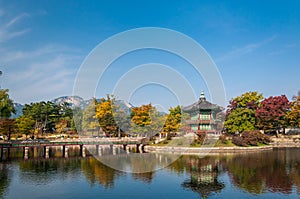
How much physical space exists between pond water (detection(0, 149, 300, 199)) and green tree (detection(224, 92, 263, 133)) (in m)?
18.2

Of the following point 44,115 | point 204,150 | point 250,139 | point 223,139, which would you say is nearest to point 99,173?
point 204,150

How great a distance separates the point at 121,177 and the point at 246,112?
34.7 m

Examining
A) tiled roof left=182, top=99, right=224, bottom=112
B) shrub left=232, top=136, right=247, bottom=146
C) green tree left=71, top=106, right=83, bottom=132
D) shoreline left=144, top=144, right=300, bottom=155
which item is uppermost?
tiled roof left=182, top=99, right=224, bottom=112

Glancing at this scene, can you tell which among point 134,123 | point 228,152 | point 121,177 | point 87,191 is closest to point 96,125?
point 134,123

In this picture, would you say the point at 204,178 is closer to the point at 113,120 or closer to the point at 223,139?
the point at 223,139

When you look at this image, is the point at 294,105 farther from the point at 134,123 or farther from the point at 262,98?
the point at 134,123

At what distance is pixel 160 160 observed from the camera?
36.0 metres

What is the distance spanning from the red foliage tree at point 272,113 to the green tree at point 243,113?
4.48 ft

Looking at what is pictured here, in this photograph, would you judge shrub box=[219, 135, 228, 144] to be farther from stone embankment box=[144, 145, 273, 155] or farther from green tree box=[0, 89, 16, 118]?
green tree box=[0, 89, 16, 118]

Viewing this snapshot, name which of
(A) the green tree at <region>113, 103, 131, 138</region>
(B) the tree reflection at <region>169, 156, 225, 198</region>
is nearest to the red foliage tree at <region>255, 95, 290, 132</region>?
(B) the tree reflection at <region>169, 156, 225, 198</region>

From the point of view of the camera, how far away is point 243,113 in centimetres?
5338

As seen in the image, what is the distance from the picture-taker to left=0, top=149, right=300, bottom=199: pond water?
822 inches

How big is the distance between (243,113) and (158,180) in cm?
3295

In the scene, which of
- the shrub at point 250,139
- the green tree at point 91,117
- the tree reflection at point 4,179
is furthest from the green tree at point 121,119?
the tree reflection at point 4,179
